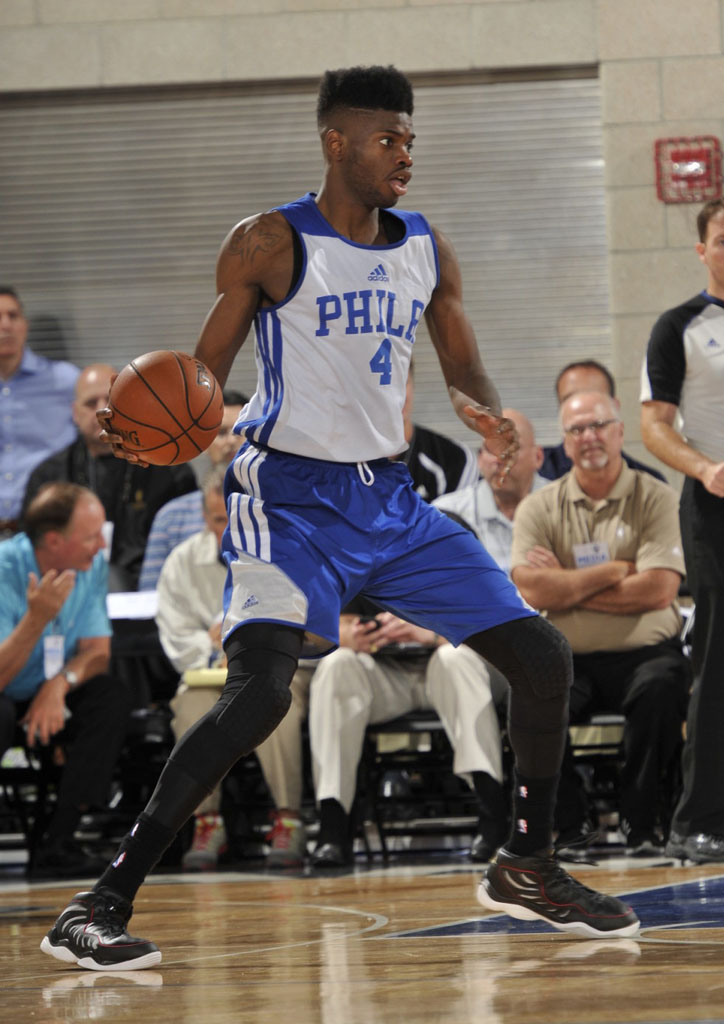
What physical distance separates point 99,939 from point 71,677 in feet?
9.14

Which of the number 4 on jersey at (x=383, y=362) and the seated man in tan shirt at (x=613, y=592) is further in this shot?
the seated man in tan shirt at (x=613, y=592)

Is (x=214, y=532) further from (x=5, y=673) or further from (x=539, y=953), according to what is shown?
(x=539, y=953)

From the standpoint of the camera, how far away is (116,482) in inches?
269

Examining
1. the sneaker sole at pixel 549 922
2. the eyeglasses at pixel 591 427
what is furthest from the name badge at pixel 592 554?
the sneaker sole at pixel 549 922

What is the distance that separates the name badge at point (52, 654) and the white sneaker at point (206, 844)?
787mm

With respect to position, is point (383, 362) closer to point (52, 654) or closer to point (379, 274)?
point (379, 274)


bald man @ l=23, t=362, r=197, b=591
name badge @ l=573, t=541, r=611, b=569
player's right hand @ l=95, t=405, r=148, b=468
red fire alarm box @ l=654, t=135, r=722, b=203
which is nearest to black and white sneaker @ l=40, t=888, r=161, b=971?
player's right hand @ l=95, t=405, r=148, b=468

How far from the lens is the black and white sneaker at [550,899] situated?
114 inches

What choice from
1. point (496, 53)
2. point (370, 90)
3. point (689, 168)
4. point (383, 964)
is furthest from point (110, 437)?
point (496, 53)

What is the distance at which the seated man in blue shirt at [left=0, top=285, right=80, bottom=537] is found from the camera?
7688mm

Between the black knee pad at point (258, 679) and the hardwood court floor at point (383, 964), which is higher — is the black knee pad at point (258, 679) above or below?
above

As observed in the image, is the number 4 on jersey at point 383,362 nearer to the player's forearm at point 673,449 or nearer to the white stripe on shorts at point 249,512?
the white stripe on shorts at point 249,512

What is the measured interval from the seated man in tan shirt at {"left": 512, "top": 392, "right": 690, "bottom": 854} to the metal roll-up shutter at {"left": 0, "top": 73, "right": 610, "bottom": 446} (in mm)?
3220

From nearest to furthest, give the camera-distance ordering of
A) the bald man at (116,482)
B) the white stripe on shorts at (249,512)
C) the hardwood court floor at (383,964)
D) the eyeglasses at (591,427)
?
the hardwood court floor at (383,964)
the white stripe on shorts at (249,512)
the eyeglasses at (591,427)
the bald man at (116,482)
